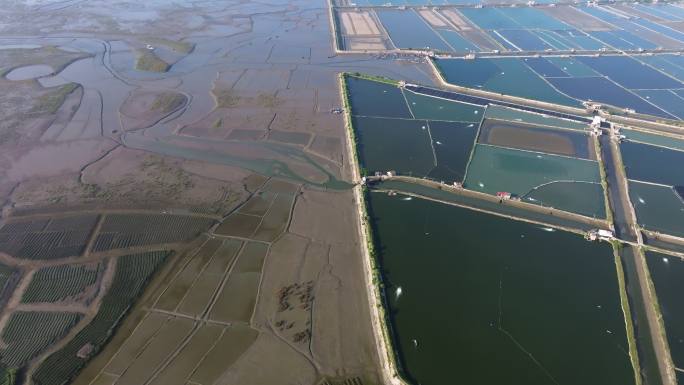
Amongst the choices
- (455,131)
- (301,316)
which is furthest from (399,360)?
(455,131)

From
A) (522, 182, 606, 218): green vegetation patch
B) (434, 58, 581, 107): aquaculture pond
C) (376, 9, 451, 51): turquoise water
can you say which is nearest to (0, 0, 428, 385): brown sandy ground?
(434, 58, 581, 107): aquaculture pond

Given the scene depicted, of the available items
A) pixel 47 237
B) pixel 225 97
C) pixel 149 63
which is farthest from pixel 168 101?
pixel 47 237

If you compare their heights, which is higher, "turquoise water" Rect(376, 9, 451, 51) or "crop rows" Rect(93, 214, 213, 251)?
"turquoise water" Rect(376, 9, 451, 51)

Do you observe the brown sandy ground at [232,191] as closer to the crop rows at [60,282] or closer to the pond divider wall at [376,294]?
the pond divider wall at [376,294]

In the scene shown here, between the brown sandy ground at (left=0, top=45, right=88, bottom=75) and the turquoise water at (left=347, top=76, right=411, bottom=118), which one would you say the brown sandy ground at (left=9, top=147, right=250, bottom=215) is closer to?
the turquoise water at (left=347, top=76, right=411, bottom=118)

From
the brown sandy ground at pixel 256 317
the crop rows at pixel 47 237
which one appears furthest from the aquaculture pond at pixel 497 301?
the crop rows at pixel 47 237

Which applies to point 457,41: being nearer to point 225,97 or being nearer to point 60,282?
point 225,97

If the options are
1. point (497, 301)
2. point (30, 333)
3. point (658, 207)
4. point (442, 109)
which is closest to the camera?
point (30, 333)
